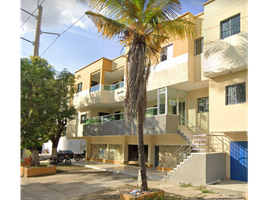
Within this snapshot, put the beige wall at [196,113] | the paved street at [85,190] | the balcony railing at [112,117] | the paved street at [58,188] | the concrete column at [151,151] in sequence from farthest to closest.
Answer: the concrete column at [151,151] → the balcony railing at [112,117] → the beige wall at [196,113] → the paved street at [58,188] → the paved street at [85,190]

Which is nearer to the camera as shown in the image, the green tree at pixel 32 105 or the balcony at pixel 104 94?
the green tree at pixel 32 105

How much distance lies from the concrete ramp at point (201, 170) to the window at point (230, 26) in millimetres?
6717

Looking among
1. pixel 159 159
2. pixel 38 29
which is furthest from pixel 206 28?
pixel 38 29

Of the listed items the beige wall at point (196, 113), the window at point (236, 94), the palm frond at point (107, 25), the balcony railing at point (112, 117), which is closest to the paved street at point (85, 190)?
the window at point (236, 94)

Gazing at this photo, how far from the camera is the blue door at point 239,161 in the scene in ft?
40.9

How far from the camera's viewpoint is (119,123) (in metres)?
19.5

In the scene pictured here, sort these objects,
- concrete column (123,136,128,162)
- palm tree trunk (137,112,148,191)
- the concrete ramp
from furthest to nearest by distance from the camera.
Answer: concrete column (123,136,128,162)
the concrete ramp
palm tree trunk (137,112,148,191)

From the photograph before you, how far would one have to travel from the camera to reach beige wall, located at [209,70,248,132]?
1150 centimetres

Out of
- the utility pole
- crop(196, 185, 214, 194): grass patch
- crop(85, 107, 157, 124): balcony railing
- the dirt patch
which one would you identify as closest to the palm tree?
the dirt patch

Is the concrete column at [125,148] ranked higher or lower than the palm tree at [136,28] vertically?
lower

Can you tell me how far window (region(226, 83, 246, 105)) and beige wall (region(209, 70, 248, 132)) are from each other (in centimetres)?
19

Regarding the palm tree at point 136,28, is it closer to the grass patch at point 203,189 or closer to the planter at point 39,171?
the grass patch at point 203,189

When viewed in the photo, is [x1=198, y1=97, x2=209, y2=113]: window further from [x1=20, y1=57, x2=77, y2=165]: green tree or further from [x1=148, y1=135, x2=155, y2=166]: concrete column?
[x1=20, y1=57, x2=77, y2=165]: green tree
